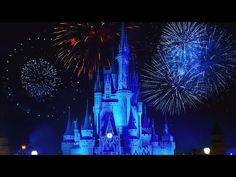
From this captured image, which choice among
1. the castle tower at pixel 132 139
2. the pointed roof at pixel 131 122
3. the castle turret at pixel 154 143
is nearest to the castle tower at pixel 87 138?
the castle tower at pixel 132 139

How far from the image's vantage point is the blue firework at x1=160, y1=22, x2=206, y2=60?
12.7 m

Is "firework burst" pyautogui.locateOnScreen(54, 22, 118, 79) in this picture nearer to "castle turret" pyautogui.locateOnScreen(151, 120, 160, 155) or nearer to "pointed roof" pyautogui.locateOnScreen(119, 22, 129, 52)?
"pointed roof" pyautogui.locateOnScreen(119, 22, 129, 52)

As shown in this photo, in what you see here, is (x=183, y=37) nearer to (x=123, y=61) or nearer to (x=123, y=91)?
(x=123, y=61)

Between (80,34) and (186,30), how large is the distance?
2396 mm

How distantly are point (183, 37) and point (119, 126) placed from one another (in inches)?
102

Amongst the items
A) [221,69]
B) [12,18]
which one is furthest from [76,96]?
[221,69]

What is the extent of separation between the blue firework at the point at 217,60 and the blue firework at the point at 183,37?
193mm

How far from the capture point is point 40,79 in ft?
42.0

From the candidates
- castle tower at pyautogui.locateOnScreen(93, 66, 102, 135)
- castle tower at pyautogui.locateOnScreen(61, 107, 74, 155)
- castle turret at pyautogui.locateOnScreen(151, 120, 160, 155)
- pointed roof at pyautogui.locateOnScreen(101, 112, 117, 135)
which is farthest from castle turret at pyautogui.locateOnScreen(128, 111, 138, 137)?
castle tower at pyautogui.locateOnScreen(61, 107, 74, 155)

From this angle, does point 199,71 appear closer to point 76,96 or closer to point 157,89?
point 157,89

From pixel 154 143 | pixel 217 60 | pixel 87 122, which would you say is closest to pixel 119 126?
pixel 87 122

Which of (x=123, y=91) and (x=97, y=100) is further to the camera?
(x=123, y=91)

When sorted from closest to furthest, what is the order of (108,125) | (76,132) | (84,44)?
(76,132), (84,44), (108,125)
